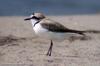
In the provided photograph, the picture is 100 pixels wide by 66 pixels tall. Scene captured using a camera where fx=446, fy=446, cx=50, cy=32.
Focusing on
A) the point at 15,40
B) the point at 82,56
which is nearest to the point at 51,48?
the point at 82,56

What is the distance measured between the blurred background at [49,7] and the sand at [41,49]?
214cm

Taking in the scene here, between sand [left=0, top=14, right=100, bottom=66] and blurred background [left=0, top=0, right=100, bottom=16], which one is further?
blurred background [left=0, top=0, right=100, bottom=16]

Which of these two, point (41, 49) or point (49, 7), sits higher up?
point (49, 7)

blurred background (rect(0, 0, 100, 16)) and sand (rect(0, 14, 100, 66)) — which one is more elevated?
blurred background (rect(0, 0, 100, 16))

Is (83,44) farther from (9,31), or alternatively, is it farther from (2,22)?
(2,22)

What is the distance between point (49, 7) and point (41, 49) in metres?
5.75

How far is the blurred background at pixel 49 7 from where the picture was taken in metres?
13.6

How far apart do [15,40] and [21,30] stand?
1057 mm

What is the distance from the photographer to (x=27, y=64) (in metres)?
7.67

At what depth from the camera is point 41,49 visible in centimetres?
885

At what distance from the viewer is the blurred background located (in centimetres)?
1358

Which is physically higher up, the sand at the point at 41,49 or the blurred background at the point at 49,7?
the blurred background at the point at 49,7

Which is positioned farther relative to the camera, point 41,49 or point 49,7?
point 49,7

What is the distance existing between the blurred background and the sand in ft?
7.03
